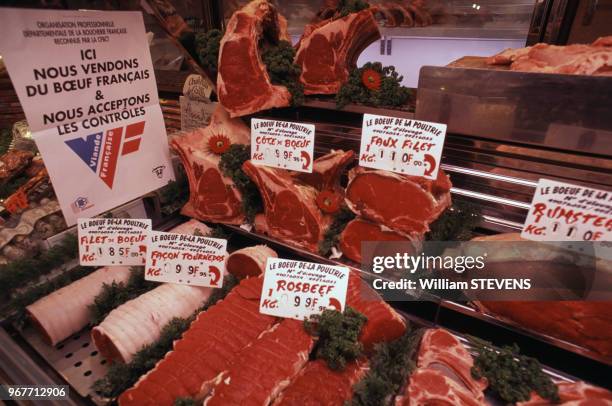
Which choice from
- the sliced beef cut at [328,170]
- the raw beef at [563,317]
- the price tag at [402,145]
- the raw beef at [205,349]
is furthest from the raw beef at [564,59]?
the raw beef at [205,349]

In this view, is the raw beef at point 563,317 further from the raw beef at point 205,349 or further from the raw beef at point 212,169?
the raw beef at point 212,169

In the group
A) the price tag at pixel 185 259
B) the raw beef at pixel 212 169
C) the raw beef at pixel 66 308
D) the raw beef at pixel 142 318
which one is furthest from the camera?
the raw beef at pixel 212 169

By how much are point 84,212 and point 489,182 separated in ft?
7.73

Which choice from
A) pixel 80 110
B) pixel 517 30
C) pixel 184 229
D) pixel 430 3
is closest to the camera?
pixel 80 110

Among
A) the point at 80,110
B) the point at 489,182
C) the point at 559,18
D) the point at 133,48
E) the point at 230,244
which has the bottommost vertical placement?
the point at 230,244

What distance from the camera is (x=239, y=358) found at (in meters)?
1.74

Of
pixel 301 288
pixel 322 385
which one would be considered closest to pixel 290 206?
pixel 301 288

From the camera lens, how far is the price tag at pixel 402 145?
1.77m

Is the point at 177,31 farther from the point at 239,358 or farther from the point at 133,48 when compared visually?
the point at 239,358

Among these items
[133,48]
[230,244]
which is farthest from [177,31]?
[230,244]

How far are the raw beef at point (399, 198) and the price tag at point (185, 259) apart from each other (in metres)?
0.84

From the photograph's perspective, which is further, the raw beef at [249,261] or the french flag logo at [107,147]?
the raw beef at [249,261]

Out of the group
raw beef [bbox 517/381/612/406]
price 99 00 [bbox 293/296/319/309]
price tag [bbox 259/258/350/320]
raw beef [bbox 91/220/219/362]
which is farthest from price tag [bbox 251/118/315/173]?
raw beef [bbox 517/381/612/406]

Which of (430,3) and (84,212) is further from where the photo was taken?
(430,3)
